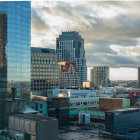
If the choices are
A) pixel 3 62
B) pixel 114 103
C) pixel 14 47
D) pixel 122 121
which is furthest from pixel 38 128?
pixel 114 103

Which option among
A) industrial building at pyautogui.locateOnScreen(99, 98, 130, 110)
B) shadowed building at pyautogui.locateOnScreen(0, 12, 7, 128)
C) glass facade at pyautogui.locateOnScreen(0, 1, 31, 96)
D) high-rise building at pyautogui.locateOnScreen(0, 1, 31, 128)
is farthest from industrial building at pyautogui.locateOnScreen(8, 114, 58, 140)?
industrial building at pyautogui.locateOnScreen(99, 98, 130, 110)

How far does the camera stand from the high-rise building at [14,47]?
3765 inches

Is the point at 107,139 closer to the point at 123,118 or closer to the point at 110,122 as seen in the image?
the point at 110,122

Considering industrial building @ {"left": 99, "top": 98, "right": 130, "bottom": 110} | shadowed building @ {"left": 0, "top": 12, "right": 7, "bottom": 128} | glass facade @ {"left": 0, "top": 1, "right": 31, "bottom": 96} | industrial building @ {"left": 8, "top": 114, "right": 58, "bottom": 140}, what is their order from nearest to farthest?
industrial building @ {"left": 8, "top": 114, "right": 58, "bottom": 140}, shadowed building @ {"left": 0, "top": 12, "right": 7, "bottom": 128}, glass facade @ {"left": 0, "top": 1, "right": 31, "bottom": 96}, industrial building @ {"left": 99, "top": 98, "right": 130, "bottom": 110}

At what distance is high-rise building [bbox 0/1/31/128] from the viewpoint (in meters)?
95.6

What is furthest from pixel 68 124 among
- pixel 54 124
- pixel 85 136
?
pixel 54 124

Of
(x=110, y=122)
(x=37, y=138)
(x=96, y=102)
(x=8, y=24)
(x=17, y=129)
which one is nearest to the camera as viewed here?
(x=37, y=138)

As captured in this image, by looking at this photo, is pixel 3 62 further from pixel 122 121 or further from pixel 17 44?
pixel 122 121

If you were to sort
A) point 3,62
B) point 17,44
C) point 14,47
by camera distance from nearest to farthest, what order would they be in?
1. point 3,62
2. point 14,47
3. point 17,44

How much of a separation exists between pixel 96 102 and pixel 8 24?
83.3m

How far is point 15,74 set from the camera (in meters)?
99.1

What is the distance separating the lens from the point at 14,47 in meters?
100

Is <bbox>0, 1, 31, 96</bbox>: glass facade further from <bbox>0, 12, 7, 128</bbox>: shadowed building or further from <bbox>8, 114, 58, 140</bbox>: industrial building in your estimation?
<bbox>8, 114, 58, 140</bbox>: industrial building

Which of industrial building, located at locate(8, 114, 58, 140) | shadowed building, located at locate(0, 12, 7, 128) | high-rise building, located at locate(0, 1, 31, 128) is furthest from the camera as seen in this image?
high-rise building, located at locate(0, 1, 31, 128)
